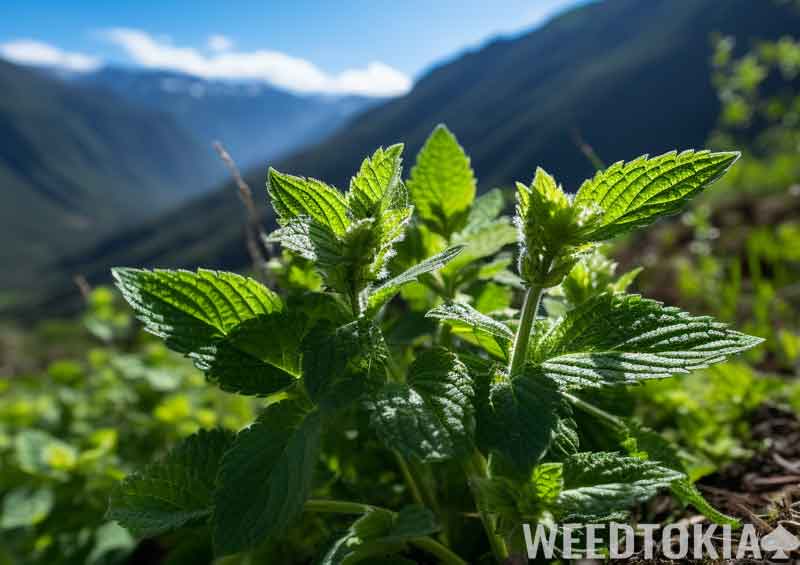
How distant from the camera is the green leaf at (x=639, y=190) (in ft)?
3.63

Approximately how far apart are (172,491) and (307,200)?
0.65 metres

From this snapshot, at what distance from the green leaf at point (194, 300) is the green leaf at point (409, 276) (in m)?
0.22

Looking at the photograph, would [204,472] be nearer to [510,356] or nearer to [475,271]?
[510,356]

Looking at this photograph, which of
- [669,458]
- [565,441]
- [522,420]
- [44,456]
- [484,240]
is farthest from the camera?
[44,456]

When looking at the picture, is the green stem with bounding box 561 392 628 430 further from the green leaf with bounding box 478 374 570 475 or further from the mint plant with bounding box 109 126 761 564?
the green leaf with bounding box 478 374 570 475

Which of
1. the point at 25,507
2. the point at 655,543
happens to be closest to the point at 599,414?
the point at 655,543

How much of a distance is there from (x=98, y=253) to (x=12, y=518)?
173856 millimetres

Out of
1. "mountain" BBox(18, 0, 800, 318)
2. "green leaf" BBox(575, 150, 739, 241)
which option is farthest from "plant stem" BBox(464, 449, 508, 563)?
"mountain" BBox(18, 0, 800, 318)

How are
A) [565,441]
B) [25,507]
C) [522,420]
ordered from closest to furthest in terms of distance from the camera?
[522,420] < [565,441] < [25,507]

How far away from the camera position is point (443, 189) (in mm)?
1611

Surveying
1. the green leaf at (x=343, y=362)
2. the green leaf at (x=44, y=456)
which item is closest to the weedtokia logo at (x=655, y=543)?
the green leaf at (x=343, y=362)

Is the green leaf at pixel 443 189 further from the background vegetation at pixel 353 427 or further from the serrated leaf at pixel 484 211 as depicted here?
the background vegetation at pixel 353 427

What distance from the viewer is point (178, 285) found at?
4.00 feet

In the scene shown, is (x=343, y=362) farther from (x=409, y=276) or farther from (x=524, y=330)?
(x=524, y=330)
